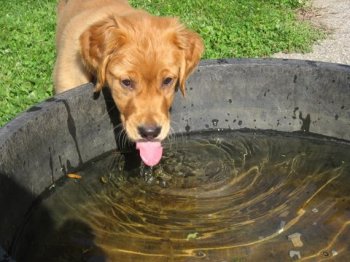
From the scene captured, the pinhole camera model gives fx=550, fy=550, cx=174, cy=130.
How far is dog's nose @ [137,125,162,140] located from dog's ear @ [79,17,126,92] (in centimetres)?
56

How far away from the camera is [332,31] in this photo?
7.84 metres

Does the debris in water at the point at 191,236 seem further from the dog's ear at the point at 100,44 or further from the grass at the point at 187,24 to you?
the grass at the point at 187,24

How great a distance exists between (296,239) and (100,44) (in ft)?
6.82

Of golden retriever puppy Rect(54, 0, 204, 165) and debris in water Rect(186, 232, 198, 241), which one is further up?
golden retriever puppy Rect(54, 0, 204, 165)

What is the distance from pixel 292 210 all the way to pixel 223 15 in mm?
4324

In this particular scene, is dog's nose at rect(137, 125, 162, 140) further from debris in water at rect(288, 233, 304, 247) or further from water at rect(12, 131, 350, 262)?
debris in water at rect(288, 233, 304, 247)

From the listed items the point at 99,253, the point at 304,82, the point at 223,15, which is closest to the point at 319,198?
the point at 304,82

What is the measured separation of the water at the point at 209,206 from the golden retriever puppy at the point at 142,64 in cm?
52

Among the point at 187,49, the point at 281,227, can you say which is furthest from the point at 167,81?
the point at 281,227

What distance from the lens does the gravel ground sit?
7.00 metres

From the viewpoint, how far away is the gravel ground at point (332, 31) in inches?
275

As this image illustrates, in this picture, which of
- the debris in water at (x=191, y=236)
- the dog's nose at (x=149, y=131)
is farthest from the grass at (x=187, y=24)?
the debris in water at (x=191, y=236)

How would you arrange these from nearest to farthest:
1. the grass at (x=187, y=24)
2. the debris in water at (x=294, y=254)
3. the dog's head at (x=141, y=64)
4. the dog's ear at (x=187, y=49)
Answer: the debris in water at (x=294, y=254) < the dog's head at (x=141, y=64) < the dog's ear at (x=187, y=49) < the grass at (x=187, y=24)

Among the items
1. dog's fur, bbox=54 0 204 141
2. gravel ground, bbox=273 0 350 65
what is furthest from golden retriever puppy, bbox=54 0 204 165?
gravel ground, bbox=273 0 350 65
